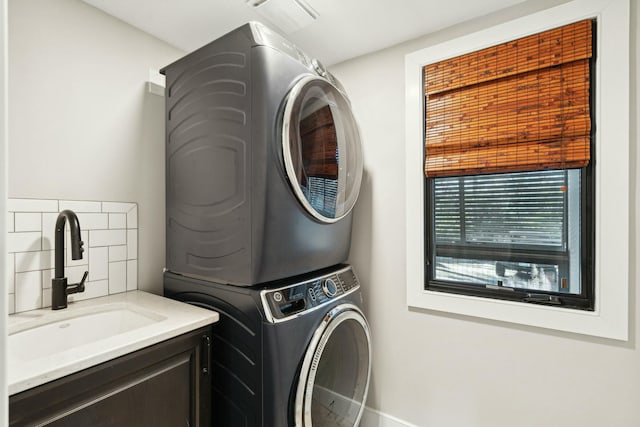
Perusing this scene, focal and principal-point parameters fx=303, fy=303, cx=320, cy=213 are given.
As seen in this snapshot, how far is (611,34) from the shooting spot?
4.11 feet

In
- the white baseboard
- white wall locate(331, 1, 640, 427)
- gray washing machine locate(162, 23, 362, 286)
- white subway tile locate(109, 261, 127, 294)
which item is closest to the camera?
gray washing machine locate(162, 23, 362, 286)

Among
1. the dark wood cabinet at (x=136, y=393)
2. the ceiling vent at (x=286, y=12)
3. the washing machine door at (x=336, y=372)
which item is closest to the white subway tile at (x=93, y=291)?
the dark wood cabinet at (x=136, y=393)

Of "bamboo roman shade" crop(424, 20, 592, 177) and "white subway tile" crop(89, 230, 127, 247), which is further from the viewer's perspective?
"white subway tile" crop(89, 230, 127, 247)

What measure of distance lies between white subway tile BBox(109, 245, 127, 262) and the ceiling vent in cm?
135

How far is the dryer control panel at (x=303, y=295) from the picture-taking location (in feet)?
3.83

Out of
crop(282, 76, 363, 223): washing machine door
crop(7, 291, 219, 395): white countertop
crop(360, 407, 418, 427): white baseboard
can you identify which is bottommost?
crop(360, 407, 418, 427): white baseboard

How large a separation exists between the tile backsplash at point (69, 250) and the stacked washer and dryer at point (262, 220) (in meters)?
0.25

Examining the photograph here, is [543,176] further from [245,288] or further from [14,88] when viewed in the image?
[14,88]

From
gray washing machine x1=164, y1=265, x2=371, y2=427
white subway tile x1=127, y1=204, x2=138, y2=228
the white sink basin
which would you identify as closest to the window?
gray washing machine x1=164, y1=265, x2=371, y2=427

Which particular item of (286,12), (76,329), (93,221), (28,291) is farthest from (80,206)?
(286,12)

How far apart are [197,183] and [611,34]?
1864mm

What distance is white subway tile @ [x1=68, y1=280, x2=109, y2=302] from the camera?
139cm

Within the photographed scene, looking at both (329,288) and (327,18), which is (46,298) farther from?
(327,18)

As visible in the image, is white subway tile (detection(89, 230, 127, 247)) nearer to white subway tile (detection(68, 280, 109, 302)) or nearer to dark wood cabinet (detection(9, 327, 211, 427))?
white subway tile (detection(68, 280, 109, 302))
